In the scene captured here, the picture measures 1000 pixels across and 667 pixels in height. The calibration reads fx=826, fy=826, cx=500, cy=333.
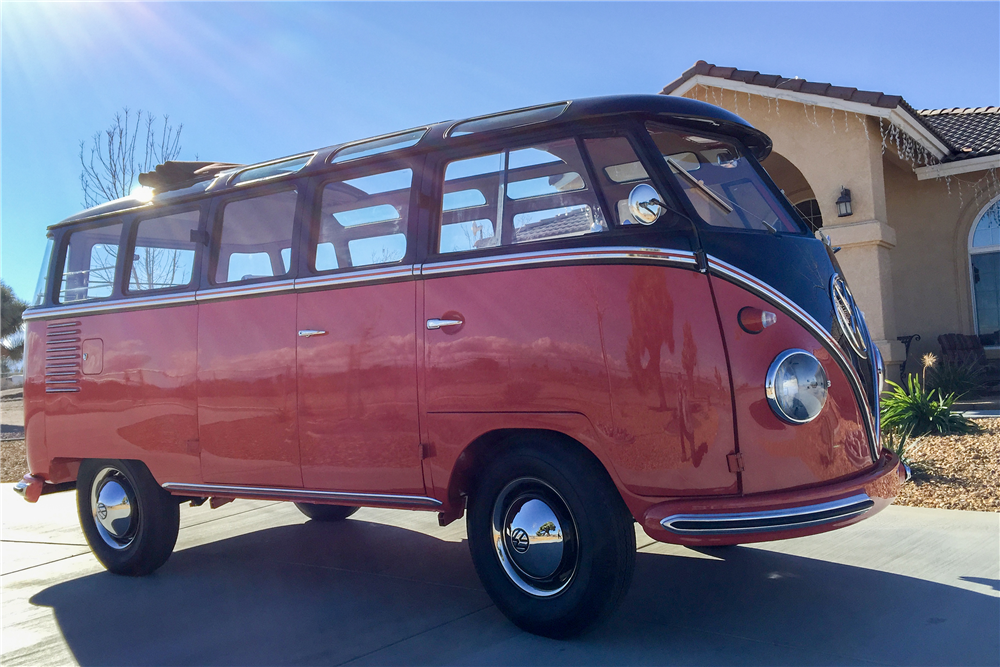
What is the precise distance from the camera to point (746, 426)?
11.2 feet

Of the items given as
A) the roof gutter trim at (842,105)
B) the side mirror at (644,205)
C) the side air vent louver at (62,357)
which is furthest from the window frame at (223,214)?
the roof gutter trim at (842,105)

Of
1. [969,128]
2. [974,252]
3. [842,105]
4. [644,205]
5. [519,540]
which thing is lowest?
[519,540]

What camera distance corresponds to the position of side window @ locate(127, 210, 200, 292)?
542 cm

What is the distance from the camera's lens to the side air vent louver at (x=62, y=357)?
19.1 ft

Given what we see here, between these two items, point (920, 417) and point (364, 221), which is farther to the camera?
point (920, 417)

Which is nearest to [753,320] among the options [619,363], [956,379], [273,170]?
[619,363]

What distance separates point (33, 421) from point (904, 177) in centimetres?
1287

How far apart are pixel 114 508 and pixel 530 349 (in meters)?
3.57

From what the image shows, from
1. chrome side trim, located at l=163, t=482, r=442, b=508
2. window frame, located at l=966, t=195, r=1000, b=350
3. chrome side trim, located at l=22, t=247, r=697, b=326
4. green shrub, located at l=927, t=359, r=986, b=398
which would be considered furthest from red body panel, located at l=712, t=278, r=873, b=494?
window frame, located at l=966, t=195, r=1000, b=350

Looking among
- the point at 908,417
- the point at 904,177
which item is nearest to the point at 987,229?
the point at 904,177

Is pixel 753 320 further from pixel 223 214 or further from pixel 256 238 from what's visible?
pixel 223 214

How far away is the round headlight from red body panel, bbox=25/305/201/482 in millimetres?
3486

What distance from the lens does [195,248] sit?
5.34 meters

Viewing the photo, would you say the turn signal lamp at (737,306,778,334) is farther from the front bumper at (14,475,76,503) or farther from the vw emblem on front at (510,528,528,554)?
the front bumper at (14,475,76,503)
